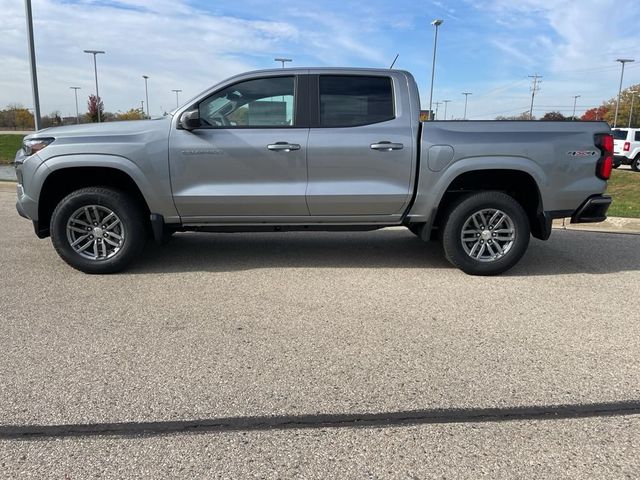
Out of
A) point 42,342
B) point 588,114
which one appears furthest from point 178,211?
point 588,114

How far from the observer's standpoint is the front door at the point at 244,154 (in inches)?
203

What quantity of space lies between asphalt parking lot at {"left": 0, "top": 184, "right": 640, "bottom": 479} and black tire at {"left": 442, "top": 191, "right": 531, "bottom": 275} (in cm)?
18

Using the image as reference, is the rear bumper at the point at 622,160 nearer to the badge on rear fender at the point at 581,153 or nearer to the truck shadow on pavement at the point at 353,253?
the truck shadow on pavement at the point at 353,253

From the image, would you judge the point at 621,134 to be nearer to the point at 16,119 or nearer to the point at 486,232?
the point at 486,232

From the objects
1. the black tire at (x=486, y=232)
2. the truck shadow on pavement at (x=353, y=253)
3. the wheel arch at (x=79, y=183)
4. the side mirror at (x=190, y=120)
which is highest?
the side mirror at (x=190, y=120)

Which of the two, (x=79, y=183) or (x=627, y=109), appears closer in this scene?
(x=79, y=183)

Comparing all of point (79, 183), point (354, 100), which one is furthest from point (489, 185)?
point (79, 183)

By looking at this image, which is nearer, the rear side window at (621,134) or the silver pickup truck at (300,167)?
the silver pickup truck at (300,167)

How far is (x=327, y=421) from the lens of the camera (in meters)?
2.76

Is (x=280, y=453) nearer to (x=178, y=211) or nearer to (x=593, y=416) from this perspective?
(x=593, y=416)

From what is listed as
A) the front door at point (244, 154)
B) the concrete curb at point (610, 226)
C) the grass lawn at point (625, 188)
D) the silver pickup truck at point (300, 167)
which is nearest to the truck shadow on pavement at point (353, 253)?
the concrete curb at point (610, 226)

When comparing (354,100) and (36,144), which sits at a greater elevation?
(354,100)

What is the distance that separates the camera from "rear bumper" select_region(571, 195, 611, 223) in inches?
211

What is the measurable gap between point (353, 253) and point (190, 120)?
250cm
